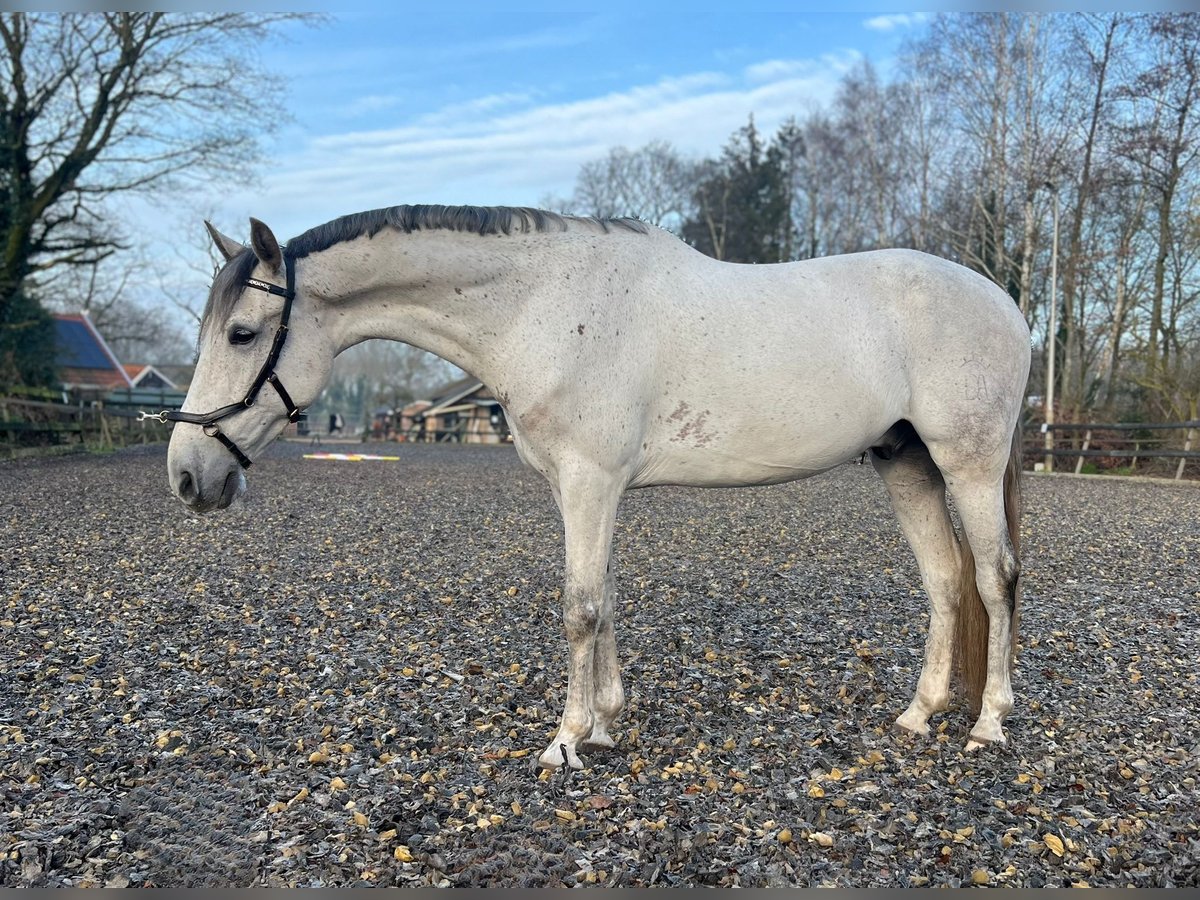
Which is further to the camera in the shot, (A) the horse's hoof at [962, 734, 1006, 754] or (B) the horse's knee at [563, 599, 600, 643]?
(A) the horse's hoof at [962, 734, 1006, 754]

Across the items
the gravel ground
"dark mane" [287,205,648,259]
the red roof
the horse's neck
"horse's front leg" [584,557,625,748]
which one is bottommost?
the gravel ground

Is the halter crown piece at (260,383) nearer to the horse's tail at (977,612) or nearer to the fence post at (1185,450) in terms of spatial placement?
the horse's tail at (977,612)

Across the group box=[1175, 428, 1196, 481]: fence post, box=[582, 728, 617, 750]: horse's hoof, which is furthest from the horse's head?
box=[1175, 428, 1196, 481]: fence post

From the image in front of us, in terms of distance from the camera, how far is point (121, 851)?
2770mm

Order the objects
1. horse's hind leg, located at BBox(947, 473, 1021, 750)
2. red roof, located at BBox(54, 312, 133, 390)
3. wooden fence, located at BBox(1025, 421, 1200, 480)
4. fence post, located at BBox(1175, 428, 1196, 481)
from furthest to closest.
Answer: red roof, located at BBox(54, 312, 133, 390) → wooden fence, located at BBox(1025, 421, 1200, 480) → fence post, located at BBox(1175, 428, 1196, 481) → horse's hind leg, located at BBox(947, 473, 1021, 750)

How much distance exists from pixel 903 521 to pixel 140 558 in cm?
747

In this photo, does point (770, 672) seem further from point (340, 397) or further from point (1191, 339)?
point (340, 397)

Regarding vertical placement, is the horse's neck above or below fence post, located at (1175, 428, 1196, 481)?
above

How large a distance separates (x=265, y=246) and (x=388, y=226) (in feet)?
1.62

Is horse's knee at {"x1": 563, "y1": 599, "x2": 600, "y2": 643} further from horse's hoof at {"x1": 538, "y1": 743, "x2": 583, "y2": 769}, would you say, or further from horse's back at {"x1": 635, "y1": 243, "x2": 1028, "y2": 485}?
horse's back at {"x1": 635, "y1": 243, "x2": 1028, "y2": 485}

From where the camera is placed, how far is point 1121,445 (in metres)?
22.6

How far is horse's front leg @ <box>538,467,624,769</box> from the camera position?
10.7ft

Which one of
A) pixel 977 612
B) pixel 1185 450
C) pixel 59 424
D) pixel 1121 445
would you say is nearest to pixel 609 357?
pixel 977 612

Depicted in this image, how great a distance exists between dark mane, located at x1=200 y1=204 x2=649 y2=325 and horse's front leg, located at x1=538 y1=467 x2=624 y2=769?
3.56ft
